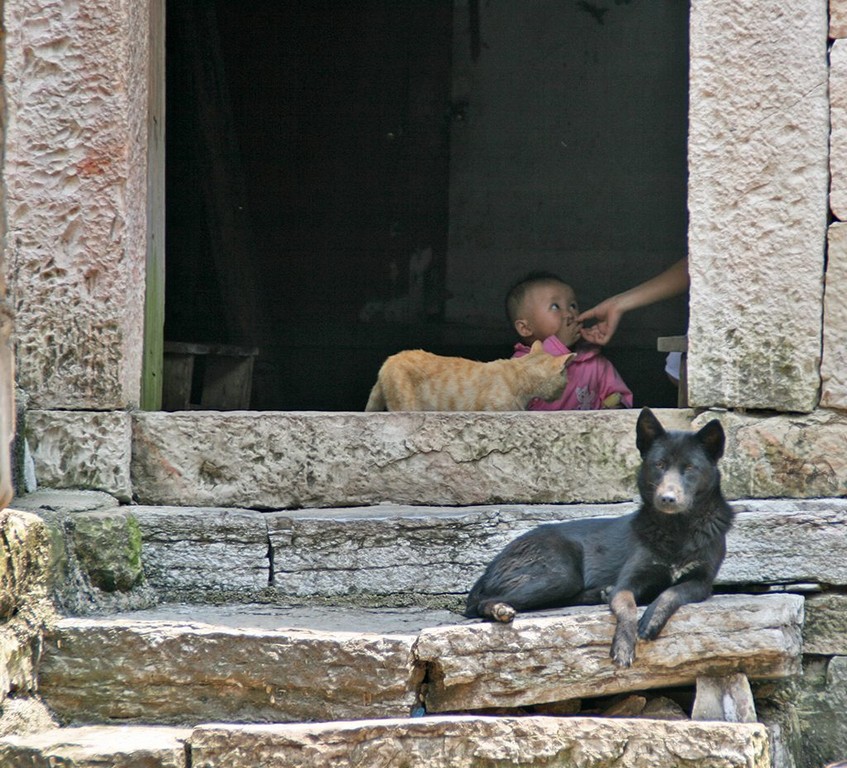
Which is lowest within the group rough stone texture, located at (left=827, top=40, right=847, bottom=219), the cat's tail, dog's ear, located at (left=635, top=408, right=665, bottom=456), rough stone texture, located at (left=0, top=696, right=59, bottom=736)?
rough stone texture, located at (left=0, top=696, right=59, bottom=736)

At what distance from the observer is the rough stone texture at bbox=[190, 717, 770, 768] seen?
10.3 feet

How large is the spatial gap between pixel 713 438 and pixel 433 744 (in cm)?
134

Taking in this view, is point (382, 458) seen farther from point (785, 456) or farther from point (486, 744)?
point (785, 456)

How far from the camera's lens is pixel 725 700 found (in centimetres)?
341

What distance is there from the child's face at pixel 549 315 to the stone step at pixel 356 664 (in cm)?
238

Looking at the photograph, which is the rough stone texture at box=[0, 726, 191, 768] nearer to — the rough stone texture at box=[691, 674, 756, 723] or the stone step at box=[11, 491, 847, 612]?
→ the stone step at box=[11, 491, 847, 612]

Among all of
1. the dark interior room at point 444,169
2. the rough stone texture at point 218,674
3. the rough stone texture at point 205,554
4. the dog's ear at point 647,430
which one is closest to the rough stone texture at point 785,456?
the dog's ear at point 647,430

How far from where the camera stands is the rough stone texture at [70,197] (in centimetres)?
407

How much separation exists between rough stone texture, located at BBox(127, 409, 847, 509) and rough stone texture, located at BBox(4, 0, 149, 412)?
0.34m

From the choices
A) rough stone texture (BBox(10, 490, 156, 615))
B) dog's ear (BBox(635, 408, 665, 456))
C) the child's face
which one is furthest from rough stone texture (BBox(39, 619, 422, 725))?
the child's face

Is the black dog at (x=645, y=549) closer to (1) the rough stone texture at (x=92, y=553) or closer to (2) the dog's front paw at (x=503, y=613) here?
(2) the dog's front paw at (x=503, y=613)

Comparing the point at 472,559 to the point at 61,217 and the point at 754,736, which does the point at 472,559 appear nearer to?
the point at 754,736

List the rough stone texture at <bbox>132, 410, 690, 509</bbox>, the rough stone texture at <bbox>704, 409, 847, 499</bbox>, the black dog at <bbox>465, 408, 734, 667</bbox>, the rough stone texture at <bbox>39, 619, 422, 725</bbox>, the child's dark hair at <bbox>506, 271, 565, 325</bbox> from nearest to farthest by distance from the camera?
1. the rough stone texture at <bbox>39, 619, 422, 725</bbox>
2. the black dog at <bbox>465, 408, 734, 667</bbox>
3. the rough stone texture at <bbox>704, 409, 847, 499</bbox>
4. the rough stone texture at <bbox>132, 410, 690, 509</bbox>
5. the child's dark hair at <bbox>506, 271, 565, 325</bbox>

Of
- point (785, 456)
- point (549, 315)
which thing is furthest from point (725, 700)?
point (549, 315)
